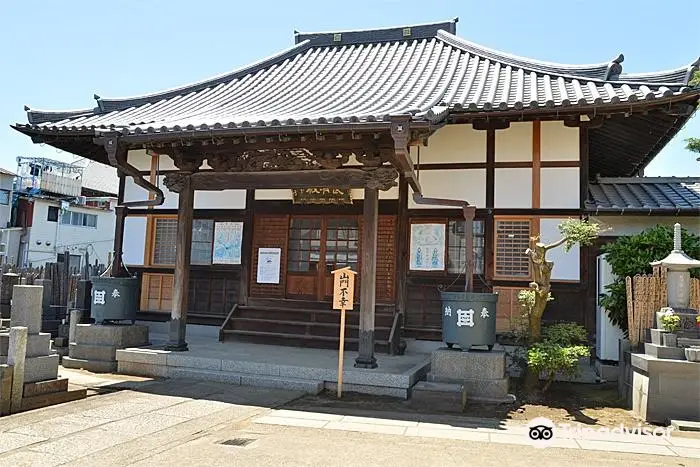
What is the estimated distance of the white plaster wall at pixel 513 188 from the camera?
10.4m

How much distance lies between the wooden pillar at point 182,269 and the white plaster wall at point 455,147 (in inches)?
181

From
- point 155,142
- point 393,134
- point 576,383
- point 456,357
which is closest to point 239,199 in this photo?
point 155,142

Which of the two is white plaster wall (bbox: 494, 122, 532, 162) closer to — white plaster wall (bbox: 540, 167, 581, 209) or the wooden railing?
white plaster wall (bbox: 540, 167, 581, 209)

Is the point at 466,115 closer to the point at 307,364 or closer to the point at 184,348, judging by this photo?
the point at 307,364

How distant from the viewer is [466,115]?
31.1ft

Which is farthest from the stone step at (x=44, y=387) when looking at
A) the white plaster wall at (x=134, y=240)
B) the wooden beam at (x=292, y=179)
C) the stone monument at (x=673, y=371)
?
the stone monument at (x=673, y=371)

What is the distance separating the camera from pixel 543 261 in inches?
323

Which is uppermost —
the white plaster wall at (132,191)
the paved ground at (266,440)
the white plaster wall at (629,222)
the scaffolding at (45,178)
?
the scaffolding at (45,178)

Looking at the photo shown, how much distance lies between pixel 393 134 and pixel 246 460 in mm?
4484

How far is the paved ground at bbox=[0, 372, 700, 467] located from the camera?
5.13 metres

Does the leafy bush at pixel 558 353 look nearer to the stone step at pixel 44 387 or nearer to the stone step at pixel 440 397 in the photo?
the stone step at pixel 440 397

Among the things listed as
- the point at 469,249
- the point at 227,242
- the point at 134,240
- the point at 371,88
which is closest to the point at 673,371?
the point at 469,249

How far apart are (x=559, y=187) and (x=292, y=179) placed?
5.11 metres

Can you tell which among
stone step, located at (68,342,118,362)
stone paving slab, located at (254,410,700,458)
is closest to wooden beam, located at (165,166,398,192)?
stone step, located at (68,342,118,362)
